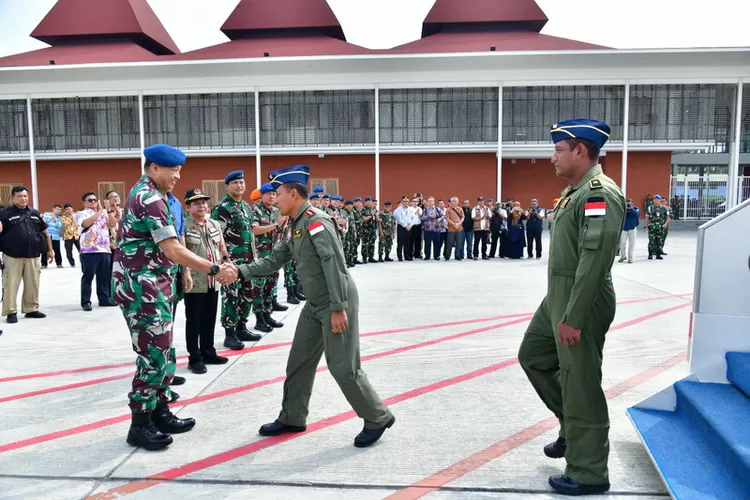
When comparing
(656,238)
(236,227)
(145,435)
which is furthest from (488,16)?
(145,435)

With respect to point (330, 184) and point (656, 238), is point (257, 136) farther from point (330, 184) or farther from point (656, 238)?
point (656, 238)

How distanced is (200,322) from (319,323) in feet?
6.82

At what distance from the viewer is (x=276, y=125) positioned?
25875 millimetres

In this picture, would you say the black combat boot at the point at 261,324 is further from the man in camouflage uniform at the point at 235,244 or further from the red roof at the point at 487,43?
the red roof at the point at 487,43

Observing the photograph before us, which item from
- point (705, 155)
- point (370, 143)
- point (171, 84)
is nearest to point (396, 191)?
point (370, 143)

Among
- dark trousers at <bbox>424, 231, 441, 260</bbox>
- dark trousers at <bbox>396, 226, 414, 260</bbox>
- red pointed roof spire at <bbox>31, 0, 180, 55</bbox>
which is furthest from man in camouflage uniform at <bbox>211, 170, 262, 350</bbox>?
red pointed roof spire at <bbox>31, 0, 180, 55</bbox>

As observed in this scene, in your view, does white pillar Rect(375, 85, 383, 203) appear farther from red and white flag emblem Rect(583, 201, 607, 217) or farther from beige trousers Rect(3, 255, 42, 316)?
red and white flag emblem Rect(583, 201, 607, 217)

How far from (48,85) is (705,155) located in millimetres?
36711

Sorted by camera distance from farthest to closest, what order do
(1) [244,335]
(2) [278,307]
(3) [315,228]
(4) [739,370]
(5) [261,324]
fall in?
(2) [278,307] → (5) [261,324] → (1) [244,335] → (3) [315,228] → (4) [739,370]

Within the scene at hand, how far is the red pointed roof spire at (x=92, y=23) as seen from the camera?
2956 cm

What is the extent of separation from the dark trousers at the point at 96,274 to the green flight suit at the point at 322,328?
239 inches

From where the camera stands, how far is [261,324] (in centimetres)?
685

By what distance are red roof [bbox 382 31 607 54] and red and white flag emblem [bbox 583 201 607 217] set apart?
23.5m

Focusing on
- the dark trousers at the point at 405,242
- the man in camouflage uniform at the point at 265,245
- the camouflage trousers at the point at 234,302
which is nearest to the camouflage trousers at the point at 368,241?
the dark trousers at the point at 405,242
